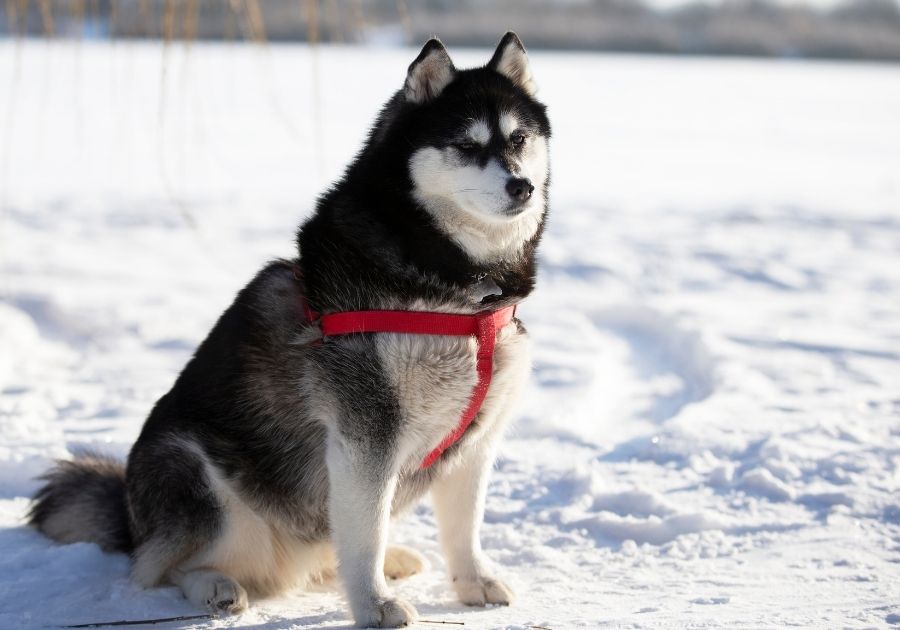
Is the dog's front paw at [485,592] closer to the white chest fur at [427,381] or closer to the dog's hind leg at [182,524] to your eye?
the white chest fur at [427,381]

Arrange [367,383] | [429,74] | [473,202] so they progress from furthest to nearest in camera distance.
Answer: [429,74], [473,202], [367,383]

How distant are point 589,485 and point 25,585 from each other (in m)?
1.76

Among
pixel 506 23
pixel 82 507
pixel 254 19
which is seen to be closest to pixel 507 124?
pixel 254 19

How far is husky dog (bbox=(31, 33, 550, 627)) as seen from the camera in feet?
7.70

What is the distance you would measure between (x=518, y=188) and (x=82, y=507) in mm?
1571

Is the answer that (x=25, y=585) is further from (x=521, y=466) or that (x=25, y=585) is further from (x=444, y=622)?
(x=521, y=466)

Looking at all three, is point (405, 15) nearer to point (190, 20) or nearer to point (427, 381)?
point (190, 20)

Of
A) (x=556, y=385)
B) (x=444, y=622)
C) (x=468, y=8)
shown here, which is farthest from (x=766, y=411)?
(x=468, y=8)

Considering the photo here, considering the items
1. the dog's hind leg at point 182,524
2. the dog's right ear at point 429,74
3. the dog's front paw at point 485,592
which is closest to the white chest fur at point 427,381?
the dog's front paw at point 485,592

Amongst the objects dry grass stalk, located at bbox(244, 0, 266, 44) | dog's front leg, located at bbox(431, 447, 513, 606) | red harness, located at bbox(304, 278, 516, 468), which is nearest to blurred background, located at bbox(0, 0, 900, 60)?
dry grass stalk, located at bbox(244, 0, 266, 44)

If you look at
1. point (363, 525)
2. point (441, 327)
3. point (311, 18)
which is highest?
point (311, 18)

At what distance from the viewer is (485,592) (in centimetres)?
262

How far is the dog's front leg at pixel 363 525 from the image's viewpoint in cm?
233

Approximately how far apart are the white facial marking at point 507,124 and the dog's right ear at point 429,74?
0.17m
